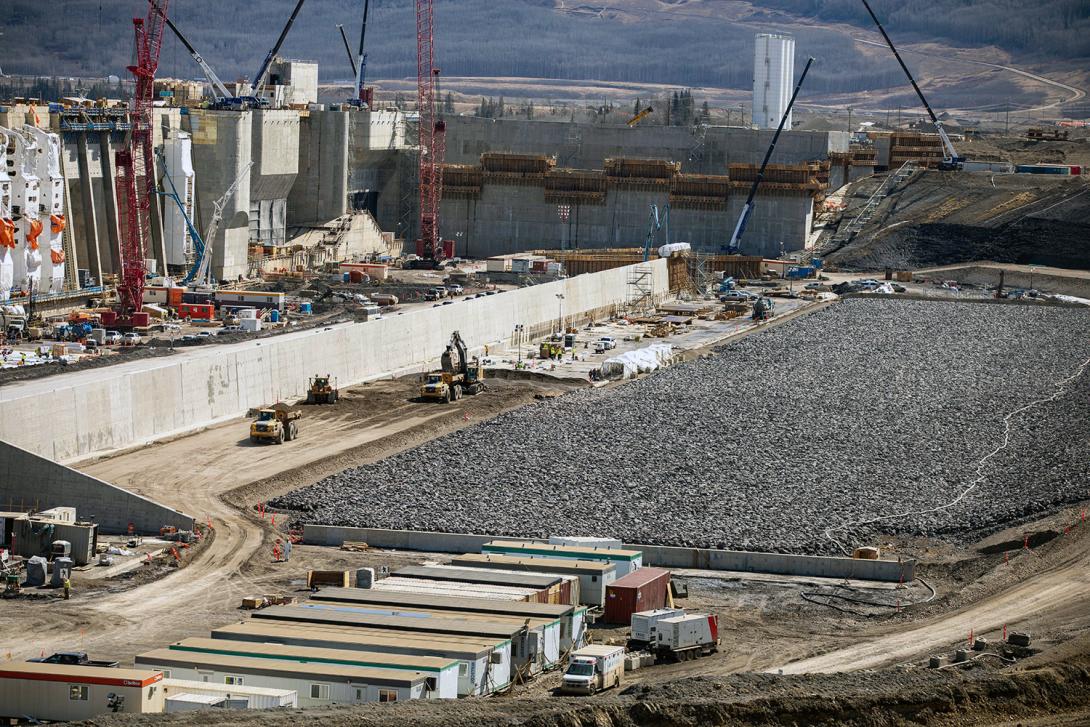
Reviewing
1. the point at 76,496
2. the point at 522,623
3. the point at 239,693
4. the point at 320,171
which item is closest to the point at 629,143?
the point at 320,171

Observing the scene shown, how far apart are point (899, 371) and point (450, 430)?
22.8 meters

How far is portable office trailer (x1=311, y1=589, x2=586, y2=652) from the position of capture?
32.8 m

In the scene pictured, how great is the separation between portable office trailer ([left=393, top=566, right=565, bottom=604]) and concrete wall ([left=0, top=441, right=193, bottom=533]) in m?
7.64

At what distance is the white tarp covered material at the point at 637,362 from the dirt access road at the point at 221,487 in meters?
2.67

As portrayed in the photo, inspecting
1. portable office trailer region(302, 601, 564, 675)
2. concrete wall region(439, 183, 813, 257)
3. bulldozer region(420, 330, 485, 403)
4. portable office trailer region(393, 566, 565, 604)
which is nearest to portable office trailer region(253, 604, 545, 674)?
portable office trailer region(302, 601, 564, 675)

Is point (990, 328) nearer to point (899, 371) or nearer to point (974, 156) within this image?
point (899, 371)

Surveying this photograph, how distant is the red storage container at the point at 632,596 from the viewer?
115ft

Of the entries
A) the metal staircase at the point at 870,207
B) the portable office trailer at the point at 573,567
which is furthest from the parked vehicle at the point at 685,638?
the metal staircase at the point at 870,207

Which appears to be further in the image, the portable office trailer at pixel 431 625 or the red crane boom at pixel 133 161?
the red crane boom at pixel 133 161

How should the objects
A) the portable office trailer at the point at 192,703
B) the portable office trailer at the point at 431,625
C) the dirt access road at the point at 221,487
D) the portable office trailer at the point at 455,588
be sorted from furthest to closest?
the portable office trailer at the point at 455,588 < the dirt access road at the point at 221,487 < the portable office trailer at the point at 431,625 < the portable office trailer at the point at 192,703

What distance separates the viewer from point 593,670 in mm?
29812

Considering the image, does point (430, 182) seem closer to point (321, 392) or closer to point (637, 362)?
point (637, 362)

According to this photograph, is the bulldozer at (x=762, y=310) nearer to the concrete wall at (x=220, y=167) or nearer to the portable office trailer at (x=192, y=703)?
the concrete wall at (x=220, y=167)

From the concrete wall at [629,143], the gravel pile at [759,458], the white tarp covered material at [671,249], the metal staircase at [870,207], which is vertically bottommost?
the gravel pile at [759,458]
